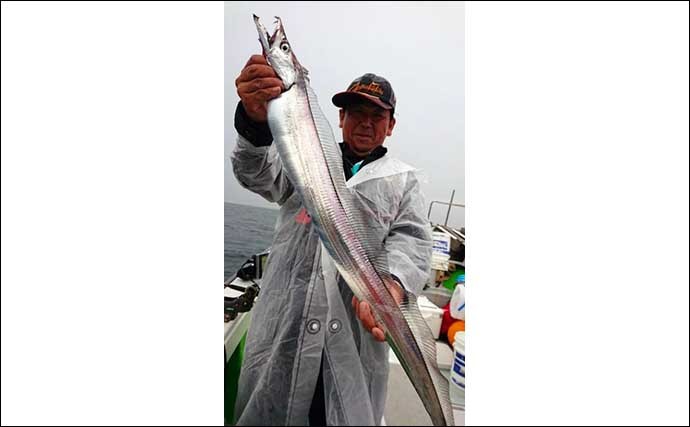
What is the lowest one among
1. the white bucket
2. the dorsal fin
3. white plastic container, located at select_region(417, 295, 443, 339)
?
the white bucket

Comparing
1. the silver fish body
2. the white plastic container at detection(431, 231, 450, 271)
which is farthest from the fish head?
the white plastic container at detection(431, 231, 450, 271)

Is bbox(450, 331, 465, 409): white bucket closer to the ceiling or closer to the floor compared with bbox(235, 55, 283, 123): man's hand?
closer to the floor

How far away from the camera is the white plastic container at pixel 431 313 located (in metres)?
0.58

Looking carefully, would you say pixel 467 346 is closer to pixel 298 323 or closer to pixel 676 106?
pixel 298 323

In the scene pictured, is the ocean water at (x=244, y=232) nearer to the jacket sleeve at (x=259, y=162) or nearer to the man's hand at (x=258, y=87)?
the jacket sleeve at (x=259, y=162)

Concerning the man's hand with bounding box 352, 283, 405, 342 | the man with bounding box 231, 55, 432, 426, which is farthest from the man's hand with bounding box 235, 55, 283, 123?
the man's hand with bounding box 352, 283, 405, 342

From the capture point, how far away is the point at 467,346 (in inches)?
22.6

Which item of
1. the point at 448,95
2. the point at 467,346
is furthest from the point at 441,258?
the point at 448,95

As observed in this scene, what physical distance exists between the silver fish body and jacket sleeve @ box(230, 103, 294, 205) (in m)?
0.01

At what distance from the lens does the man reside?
55 cm

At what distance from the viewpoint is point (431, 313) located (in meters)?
0.58

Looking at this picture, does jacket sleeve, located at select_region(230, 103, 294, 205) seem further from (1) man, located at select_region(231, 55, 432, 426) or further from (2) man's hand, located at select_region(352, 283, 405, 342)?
(2) man's hand, located at select_region(352, 283, 405, 342)

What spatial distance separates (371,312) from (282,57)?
358mm

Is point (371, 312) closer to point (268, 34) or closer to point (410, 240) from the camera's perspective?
point (410, 240)
